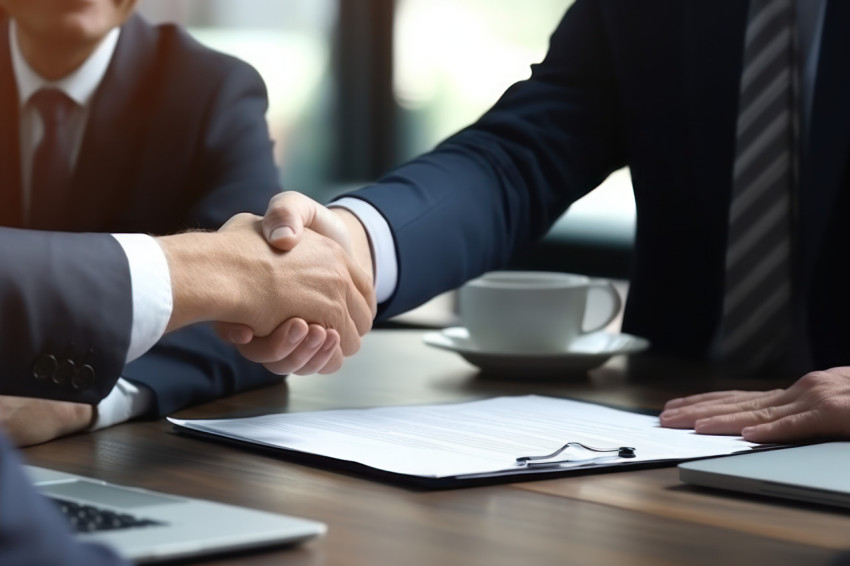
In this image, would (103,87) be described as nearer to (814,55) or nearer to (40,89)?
(40,89)

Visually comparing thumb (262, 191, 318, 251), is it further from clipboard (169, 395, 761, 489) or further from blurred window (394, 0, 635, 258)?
blurred window (394, 0, 635, 258)

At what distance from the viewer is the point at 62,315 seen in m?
0.69

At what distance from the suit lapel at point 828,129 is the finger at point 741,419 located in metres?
0.44

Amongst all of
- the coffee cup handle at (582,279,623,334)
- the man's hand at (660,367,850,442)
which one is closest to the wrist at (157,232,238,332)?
the man's hand at (660,367,850,442)

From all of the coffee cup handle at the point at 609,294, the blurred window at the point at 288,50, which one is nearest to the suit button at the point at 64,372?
the coffee cup handle at the point at 609,294

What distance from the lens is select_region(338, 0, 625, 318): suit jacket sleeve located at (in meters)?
1.11

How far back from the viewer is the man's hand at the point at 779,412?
753 millimetres

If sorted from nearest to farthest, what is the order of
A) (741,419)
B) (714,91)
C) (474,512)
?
(474,512)
(741,419)
(714,91)

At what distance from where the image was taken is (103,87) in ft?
5.00

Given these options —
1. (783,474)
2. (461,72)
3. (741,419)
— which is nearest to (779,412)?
(741,419)

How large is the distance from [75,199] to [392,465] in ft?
3.21

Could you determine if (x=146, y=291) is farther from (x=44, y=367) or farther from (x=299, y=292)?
(x=299, y=292)

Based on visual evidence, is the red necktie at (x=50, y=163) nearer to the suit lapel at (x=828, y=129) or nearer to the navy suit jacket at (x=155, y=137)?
the navy suit jacket at (x=155, y=137)

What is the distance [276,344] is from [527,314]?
1.09 ft
